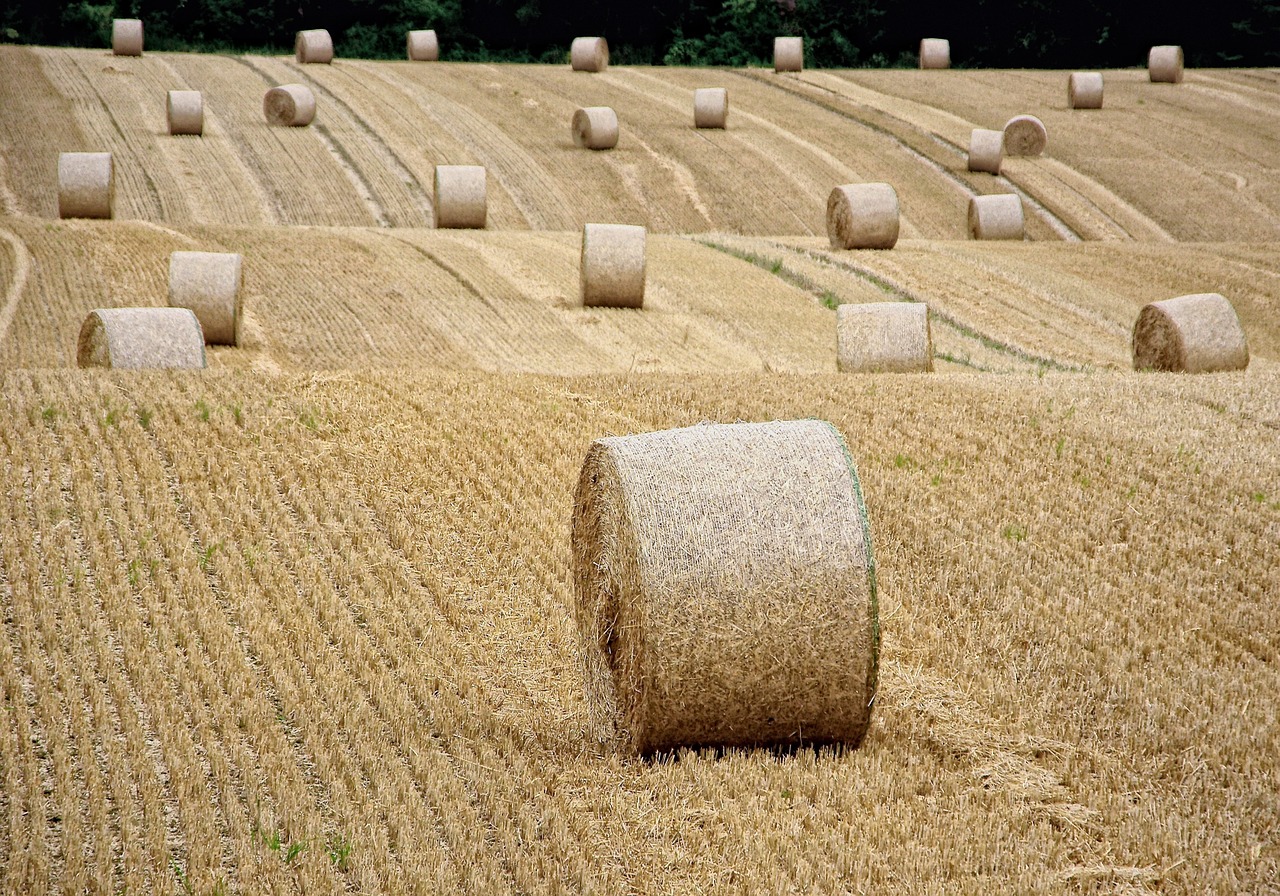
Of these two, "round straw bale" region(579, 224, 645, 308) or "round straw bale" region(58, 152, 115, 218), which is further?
"round straw bale" region(58, 152, 115, 218)

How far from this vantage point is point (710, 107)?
29891 millimetres

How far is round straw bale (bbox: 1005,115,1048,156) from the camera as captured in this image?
28969 millimetres

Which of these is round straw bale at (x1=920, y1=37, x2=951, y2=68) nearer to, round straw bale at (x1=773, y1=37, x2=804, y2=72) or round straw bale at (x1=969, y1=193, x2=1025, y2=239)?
round straw bale at (x1=773, y1=37, x2=804, y2=72)

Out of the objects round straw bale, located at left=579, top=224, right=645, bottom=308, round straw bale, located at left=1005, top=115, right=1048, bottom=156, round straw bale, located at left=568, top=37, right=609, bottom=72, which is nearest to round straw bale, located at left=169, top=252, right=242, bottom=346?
round straw bale, located at left=579, top=224, right=645, bottom=308

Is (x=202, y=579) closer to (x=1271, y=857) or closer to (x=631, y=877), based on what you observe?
(x=631, y=877)

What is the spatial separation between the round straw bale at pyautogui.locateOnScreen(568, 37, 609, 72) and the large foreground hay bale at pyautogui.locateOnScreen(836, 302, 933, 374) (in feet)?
81.1

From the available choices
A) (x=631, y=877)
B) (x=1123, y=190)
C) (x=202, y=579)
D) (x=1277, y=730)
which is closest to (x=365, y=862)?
(x=631, y=877)

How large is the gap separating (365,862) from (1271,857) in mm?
3290

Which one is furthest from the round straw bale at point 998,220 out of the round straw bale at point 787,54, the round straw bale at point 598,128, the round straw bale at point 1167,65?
the round straw bale at point 1167,65

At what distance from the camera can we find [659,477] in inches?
227

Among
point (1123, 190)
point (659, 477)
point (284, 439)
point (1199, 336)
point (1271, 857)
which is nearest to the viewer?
point (1271, 857)

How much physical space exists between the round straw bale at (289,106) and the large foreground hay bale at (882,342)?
18065 mm

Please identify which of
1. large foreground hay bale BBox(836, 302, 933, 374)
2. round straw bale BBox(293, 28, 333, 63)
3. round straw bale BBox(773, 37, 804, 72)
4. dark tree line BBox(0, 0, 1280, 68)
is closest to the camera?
large foreground hay bale BBox(836, 302, 933, 374)

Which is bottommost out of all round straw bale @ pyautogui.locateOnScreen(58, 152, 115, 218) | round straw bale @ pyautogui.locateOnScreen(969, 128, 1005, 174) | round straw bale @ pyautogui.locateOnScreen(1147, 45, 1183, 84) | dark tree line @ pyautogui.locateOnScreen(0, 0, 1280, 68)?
round straw bale @ pyautogui.locateOnScreen(58, 152, 115, 218)
